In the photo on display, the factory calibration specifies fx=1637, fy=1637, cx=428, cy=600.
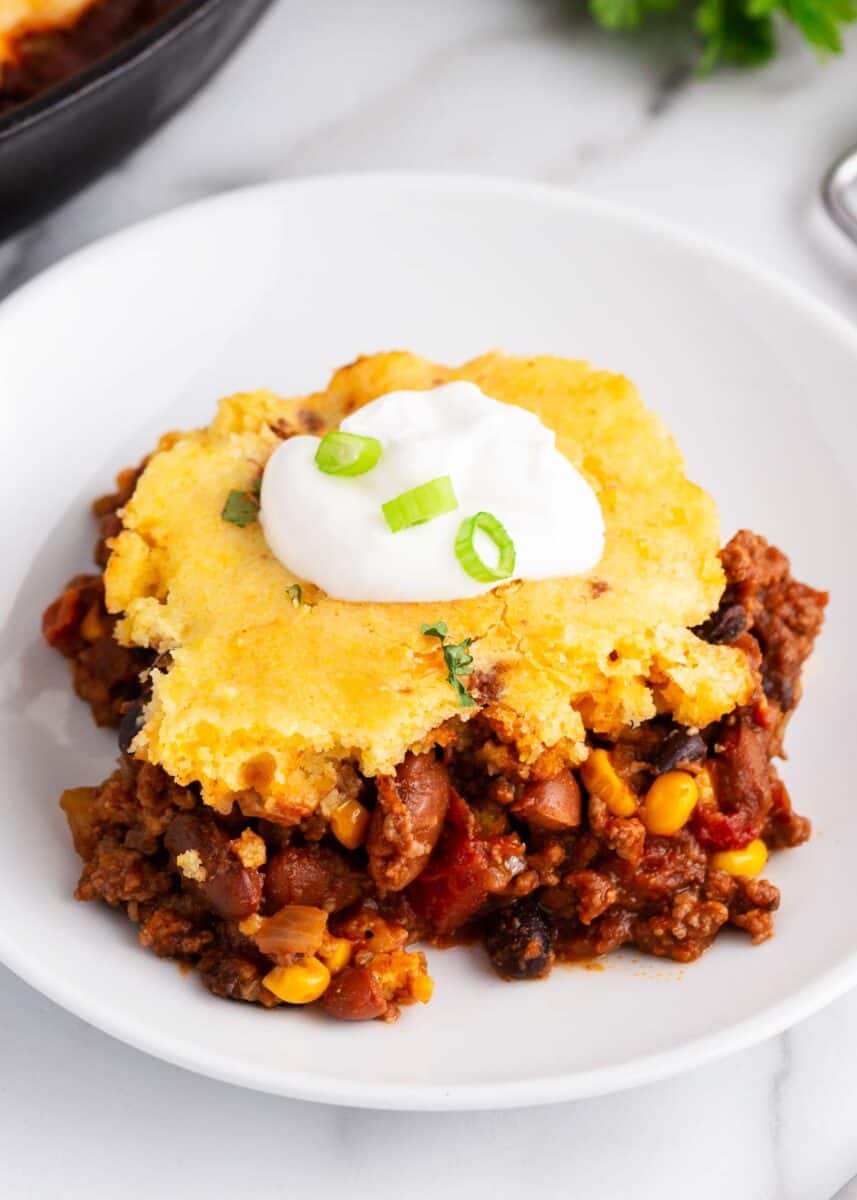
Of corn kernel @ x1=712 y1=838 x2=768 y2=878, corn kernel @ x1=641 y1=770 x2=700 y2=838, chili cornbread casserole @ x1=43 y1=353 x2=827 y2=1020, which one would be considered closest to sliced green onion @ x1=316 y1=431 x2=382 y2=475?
chili cornbread casserole @ x1=43 y1=353 x2=827 y2=1020

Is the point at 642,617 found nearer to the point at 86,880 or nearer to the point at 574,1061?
the point at 574,1061

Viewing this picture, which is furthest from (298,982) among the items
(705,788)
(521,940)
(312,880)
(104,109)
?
(104,109)

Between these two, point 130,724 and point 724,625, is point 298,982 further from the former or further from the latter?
point 724,625

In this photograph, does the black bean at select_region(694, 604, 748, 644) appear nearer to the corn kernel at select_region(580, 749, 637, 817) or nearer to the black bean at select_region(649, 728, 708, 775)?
the black bean at select_region(649, 728, 708, 775)

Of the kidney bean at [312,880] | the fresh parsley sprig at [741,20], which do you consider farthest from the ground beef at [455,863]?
the fresh parsley sprig at [741,20]

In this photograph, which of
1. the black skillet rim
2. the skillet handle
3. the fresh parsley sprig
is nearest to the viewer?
the black skillet rim

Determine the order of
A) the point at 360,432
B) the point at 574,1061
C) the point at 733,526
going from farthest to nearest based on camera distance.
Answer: the point at 733,526 → the point at 360,432 → the point at 574,1061

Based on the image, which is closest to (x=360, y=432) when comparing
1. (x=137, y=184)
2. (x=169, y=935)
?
(x=169, y=935)
